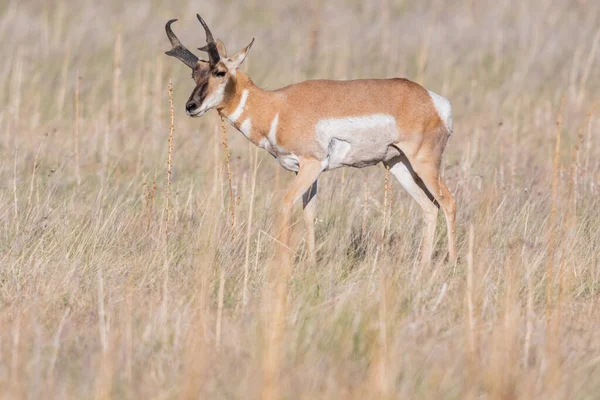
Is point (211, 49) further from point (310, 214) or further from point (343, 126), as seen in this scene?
point (310, 214)

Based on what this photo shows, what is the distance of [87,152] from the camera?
8.89 metres

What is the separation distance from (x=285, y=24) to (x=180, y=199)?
320 inches

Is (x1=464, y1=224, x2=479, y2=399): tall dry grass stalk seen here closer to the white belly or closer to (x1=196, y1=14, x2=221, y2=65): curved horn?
the white belly

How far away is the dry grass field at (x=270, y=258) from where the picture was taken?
399 centimetres

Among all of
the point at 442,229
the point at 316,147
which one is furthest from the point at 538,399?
the point at 442,229

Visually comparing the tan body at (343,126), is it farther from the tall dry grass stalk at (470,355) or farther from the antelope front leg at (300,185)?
the tall dry grass stalk at (470,355)

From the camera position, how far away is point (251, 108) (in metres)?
6.34

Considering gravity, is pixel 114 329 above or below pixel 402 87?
below

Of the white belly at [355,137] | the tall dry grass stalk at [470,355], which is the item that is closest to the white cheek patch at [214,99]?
the white belly at [355,137]

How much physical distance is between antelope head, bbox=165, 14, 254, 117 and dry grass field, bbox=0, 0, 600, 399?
0.50 m

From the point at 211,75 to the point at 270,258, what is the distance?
4.37ft

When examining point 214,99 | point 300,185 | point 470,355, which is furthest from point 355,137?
point 470,355

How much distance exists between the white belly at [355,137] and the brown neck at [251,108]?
319mm

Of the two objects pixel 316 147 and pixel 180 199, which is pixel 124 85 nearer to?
pixel 180 199
